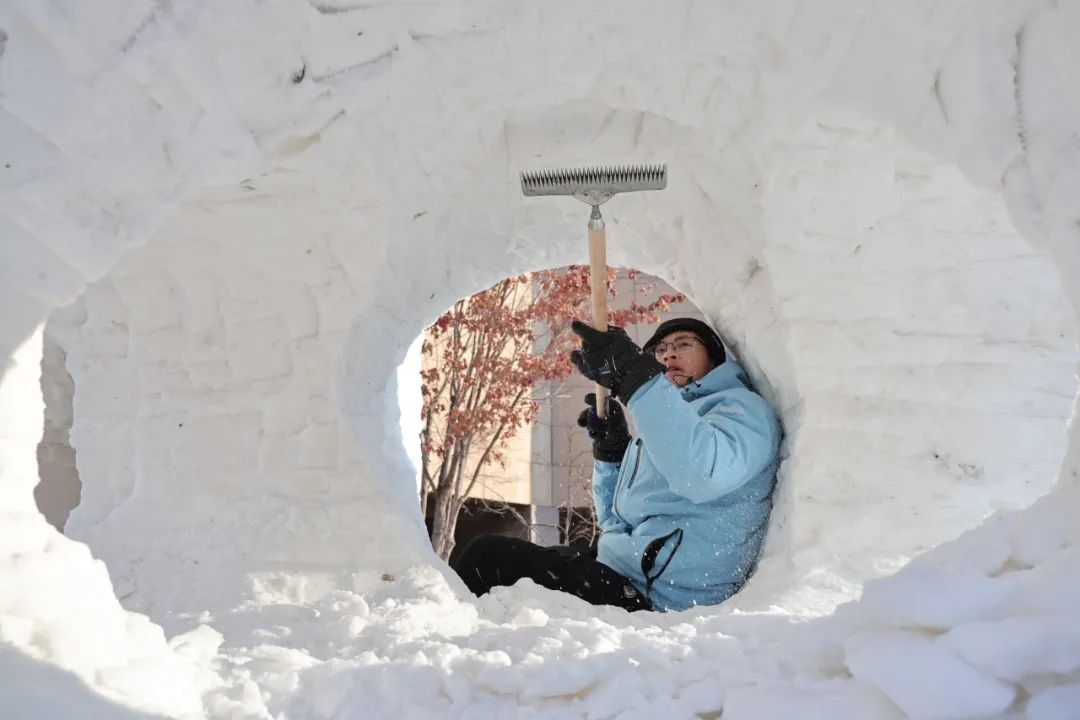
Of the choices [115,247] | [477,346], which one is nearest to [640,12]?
[115,247]

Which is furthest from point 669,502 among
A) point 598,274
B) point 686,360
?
point 598,274

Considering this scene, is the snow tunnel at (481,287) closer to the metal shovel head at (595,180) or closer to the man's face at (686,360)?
the metal shovel head at (595,180)

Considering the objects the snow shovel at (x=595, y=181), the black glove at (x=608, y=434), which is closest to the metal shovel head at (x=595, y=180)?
the snow shovel at (x=595, y=181)

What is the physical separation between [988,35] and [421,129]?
100 cm

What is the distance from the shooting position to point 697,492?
1.82 meters

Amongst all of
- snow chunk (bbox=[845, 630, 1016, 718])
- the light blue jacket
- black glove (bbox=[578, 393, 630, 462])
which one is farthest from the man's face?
snow chunk (bbox=[845, 630, 1016, 718])

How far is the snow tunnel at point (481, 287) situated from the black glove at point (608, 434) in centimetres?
56

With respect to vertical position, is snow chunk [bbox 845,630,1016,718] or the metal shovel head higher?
the metal shovel head

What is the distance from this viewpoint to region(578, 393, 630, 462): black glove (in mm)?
2520

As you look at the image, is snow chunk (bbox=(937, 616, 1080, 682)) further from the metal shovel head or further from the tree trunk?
the tree trunk

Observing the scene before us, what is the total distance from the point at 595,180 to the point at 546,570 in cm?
102

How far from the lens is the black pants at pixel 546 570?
195 centimetres

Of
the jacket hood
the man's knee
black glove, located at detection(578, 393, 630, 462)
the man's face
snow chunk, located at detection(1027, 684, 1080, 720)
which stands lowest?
the man's knee

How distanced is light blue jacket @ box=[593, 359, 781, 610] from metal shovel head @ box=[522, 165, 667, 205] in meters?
0.45
